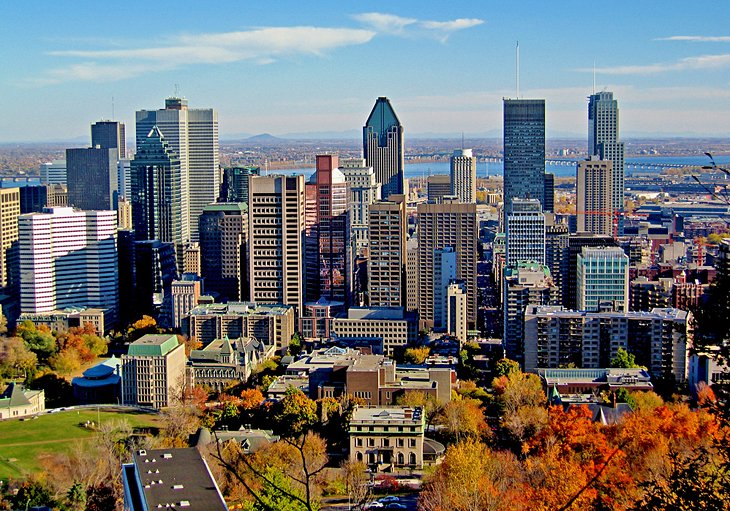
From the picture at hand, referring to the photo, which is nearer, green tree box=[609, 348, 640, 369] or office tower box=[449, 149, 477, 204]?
green tree box=[609, 348, 640, 369]

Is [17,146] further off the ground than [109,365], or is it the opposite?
[17,146]

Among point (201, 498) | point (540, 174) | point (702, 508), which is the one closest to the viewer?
point (702, 508)

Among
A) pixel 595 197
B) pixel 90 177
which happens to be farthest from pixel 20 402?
pixel 595 197

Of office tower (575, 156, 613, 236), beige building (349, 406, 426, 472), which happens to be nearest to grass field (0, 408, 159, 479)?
beige building (349, 406, 426, 472)

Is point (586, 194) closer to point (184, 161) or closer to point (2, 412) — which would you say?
point (184, 161)

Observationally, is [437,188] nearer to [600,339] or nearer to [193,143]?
[193,143]

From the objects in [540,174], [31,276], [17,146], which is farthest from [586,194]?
[17,146]

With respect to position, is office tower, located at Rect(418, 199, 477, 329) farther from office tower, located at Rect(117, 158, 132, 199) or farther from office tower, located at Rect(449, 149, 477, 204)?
office tower, located at Rect(117, 158, 132, 199)
